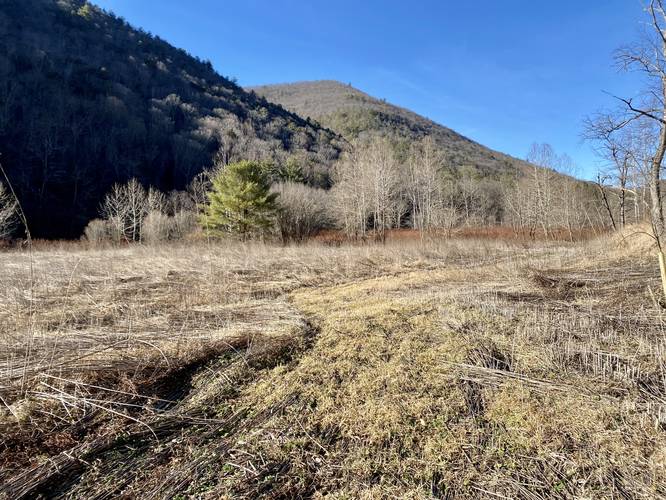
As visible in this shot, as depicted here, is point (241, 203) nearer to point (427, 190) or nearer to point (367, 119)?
point (427, 190)

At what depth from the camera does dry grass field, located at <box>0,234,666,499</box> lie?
1.96m

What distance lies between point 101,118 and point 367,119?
5666cm

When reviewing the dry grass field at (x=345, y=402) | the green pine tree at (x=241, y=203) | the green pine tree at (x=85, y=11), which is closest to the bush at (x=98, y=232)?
the green pine tree at (x=241, y=203)

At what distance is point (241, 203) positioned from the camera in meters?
21.5

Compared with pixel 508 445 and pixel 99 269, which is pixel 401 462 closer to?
pixel 508 445

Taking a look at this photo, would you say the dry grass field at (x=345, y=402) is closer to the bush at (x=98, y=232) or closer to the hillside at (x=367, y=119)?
the bush at (x=98, y=232)

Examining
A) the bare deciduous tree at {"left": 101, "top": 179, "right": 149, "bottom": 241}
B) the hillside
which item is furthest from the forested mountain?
the hillside

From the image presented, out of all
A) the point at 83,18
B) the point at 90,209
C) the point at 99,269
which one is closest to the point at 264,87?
the point at 83,18

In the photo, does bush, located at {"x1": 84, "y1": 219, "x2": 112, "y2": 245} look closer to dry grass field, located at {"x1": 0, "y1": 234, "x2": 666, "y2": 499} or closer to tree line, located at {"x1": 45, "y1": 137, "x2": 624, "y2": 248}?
tree line, located at {"x1": 45, "y1": 137, "x2": 624, "y2": 248}

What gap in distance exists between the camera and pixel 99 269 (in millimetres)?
10016

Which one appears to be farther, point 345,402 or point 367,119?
point 367,119

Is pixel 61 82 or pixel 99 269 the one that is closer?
pixel 99 269

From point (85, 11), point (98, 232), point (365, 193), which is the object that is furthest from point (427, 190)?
point (85, 11)

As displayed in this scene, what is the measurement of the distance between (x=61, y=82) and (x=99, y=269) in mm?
53536
